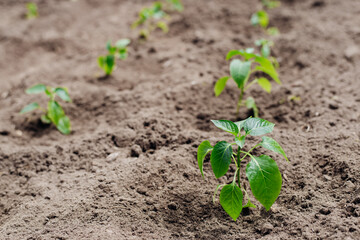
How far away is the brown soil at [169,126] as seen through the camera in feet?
6.28

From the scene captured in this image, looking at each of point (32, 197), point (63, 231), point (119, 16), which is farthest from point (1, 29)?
point (63, 231)

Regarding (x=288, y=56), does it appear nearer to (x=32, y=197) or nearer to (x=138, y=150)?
(x=138, y=150)

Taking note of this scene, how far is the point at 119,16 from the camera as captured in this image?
432 cm

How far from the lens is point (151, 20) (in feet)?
13.8

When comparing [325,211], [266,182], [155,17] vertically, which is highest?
[155,17]

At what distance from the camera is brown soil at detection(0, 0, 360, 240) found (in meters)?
1.91

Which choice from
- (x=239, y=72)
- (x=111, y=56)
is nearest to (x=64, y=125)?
(x=111, y=56)

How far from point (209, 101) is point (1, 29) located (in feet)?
10.0

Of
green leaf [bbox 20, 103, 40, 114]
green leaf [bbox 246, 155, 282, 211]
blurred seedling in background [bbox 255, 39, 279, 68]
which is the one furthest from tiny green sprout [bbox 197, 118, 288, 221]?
green leaf [bbox 20, 103, 40, 114]

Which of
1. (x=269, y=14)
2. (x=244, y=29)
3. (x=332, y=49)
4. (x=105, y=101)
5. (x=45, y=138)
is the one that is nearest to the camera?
(x=45, y=138)

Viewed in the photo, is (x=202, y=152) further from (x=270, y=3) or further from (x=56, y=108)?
(x=270, y=3)

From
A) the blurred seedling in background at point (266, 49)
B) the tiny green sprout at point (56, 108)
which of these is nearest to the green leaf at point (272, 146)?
the blurred seedling in background at point (266, 49)

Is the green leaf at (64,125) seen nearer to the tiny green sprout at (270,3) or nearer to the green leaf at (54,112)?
the green leaf at (54,112)

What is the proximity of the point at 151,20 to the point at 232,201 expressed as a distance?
304 cm
